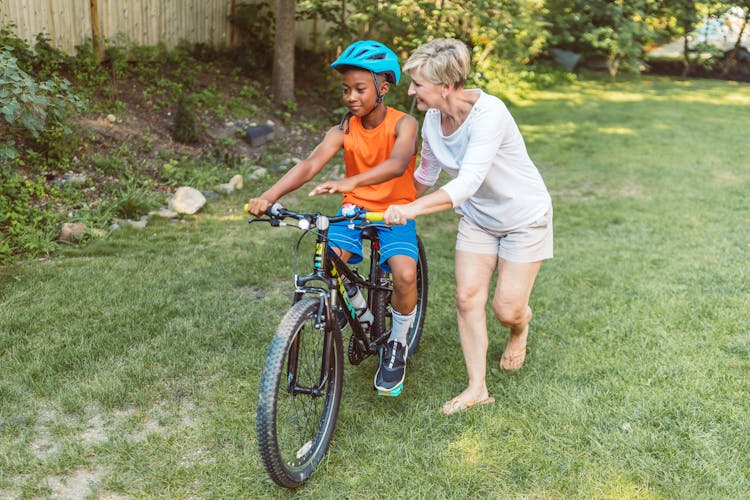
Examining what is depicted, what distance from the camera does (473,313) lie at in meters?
3.52

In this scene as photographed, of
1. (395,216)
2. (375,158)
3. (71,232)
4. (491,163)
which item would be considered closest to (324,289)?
(395,216)

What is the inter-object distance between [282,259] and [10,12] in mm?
4855

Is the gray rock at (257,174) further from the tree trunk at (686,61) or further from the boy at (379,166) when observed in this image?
the tree trunk at (686,61)

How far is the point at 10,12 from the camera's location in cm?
772

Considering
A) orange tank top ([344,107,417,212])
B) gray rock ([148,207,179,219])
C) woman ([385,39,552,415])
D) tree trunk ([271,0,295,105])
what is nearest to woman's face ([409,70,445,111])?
woman ([385,39,552,415])

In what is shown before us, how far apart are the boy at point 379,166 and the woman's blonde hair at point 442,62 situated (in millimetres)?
222

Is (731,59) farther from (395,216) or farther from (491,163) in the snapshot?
(395,216)

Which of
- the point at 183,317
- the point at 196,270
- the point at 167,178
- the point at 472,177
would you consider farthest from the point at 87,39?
the point at 472,177

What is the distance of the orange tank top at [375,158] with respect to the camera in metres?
3.42

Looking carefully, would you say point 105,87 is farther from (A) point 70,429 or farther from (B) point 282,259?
(A) point 70,429

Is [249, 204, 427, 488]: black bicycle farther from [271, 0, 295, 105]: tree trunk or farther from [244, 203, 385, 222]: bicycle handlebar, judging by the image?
[271, 0, 295, 105]: tree trunk

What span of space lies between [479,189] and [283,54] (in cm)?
730

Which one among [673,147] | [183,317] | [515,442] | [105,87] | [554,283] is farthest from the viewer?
[673,147]

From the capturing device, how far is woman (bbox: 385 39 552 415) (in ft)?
10.1
